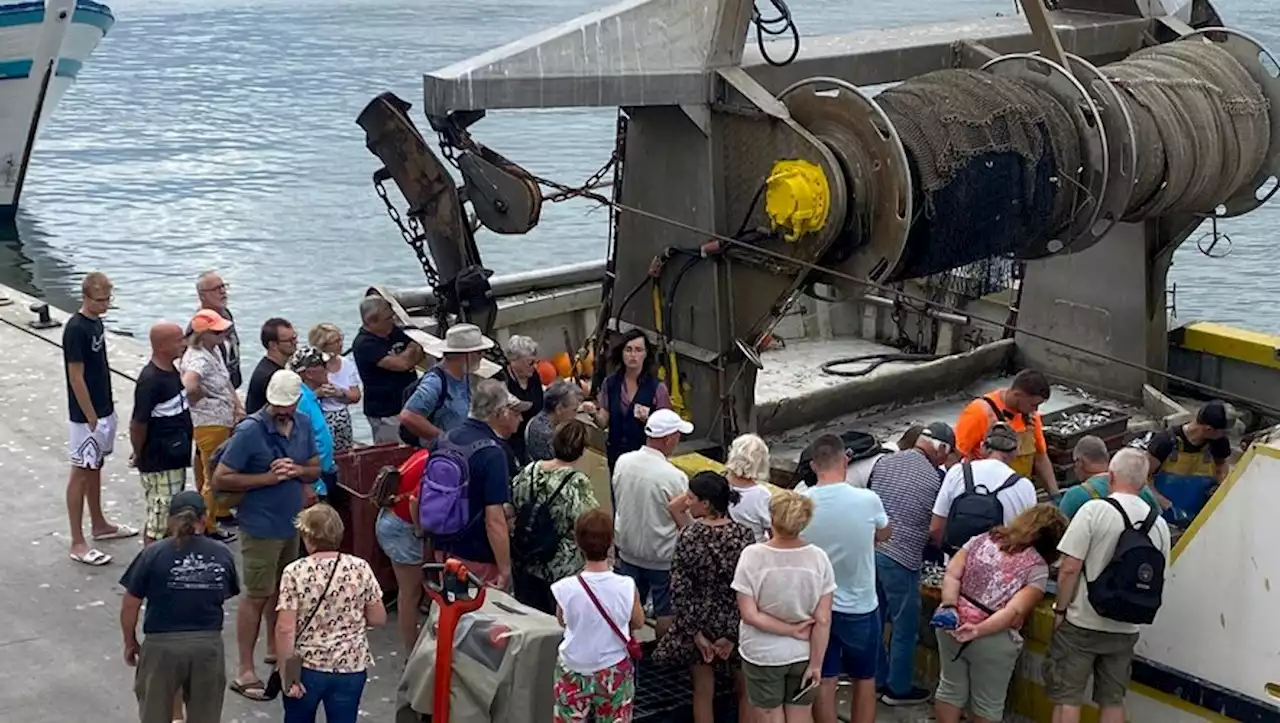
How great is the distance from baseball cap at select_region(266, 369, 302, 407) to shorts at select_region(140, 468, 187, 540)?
1.49 m

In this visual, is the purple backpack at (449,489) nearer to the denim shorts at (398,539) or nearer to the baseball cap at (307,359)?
the denim shorts at (398,539)

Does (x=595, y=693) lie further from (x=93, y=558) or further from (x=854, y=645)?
(x=93, y=558)

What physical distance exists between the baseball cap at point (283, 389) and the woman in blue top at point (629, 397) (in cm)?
170

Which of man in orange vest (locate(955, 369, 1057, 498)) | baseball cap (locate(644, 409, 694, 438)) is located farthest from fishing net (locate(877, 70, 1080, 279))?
baseball cap (locate(644, 409, 694, 438))

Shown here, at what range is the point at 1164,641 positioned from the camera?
6758 mm

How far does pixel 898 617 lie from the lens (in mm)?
7090

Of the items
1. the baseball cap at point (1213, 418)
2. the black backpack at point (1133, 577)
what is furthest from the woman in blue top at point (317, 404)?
the baseball cap at point (1213, 418)

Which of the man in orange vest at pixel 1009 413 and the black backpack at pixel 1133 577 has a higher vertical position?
the man in orange vest at pixel 1009 413

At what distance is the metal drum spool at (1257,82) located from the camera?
10.0m

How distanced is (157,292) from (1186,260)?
1667 centimetres

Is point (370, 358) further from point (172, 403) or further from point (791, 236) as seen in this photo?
point (791, 236)

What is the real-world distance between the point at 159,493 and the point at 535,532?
2436mm

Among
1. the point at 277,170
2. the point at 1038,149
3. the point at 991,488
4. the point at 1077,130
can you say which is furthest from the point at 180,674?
the point at 277,170

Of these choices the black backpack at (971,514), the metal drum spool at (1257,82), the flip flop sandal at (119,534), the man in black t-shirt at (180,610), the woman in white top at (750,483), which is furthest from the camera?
the metal drum spool at (1257,82)
